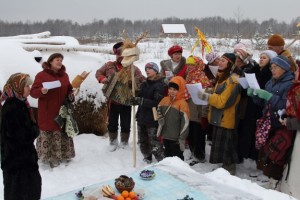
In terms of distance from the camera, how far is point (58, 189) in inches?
177

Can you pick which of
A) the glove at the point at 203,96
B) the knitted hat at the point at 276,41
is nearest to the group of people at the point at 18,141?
the glove at the point at 203,96

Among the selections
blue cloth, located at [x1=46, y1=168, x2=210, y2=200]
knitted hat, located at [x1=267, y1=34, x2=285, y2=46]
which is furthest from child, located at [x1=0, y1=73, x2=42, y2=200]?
knitted hat, located at [x1=267, y1=34, x2=285, y2=46]

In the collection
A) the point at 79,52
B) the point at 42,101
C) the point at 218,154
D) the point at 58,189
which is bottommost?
the point at 58,189

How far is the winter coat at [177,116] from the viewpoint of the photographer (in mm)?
4617

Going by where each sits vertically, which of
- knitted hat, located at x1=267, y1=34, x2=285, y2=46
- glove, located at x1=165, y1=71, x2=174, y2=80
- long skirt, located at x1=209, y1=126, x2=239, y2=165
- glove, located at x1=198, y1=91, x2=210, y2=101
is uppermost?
knitted hat, located at x1=267, y1=34, x2=285, y2=46

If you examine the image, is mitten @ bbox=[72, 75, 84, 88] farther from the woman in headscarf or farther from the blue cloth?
the blue cloth

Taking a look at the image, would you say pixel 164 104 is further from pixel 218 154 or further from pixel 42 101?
pixel 42 101

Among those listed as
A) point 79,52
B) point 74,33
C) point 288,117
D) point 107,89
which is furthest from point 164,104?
point 74,33

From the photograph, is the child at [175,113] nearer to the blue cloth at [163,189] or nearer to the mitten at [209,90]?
the mitten at [209,90]

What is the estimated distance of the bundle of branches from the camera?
622 centimetres

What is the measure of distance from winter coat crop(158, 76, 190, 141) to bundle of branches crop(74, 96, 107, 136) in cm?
190

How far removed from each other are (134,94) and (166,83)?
1.61ft

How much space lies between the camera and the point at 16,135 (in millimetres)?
3348

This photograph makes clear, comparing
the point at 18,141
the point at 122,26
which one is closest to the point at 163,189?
the point at 18,141
